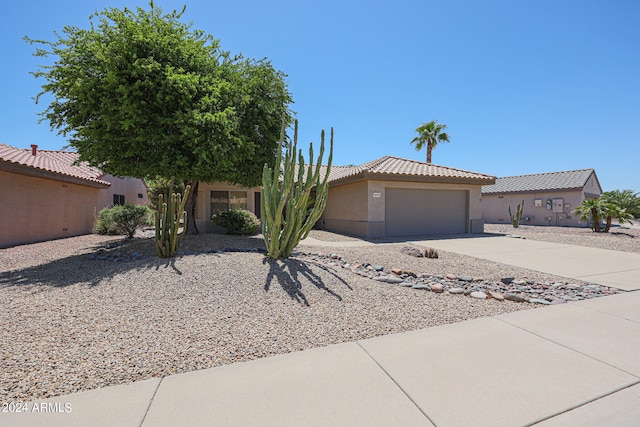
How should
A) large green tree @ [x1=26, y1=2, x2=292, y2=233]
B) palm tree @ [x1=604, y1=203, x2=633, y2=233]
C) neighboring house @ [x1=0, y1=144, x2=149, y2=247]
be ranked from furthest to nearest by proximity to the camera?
palm tree @ [x1=604, y1=203, x2=633, y2=233] → neighboring house @ [x1=0, y1=144, x2=149, y2=247] → large green tree @ [x1=26, y1=2, x2=292, y2=233]

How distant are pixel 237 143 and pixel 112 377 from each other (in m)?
8.44

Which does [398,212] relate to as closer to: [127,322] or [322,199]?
[322,199]

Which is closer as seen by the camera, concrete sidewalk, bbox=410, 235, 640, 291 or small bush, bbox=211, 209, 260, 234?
concrete sidewalk, bbox=410, 235, 640, 291

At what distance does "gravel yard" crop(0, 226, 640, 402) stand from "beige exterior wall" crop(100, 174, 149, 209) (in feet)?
41.3

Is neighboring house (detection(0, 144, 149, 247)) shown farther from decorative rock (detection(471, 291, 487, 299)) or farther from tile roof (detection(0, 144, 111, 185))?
decorative rock (detection(471, 291, 487, 299))

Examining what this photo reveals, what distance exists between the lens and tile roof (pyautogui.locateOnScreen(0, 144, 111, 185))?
1207cm

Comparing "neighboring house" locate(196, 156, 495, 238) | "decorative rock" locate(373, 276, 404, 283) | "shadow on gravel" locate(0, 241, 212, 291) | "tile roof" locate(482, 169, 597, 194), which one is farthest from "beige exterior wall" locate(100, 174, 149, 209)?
"tile roof" locate(482, 169, 597, 194)

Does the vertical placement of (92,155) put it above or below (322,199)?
above

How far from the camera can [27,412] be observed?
2.30 m

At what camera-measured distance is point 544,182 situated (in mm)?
24344

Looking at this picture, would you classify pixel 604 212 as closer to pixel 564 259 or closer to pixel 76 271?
pixel 564 259

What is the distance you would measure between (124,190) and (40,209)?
10457mm

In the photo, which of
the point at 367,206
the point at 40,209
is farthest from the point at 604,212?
the point at 40,209

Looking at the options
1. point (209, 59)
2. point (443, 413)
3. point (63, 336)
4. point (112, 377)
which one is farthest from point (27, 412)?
point (209, 59)
